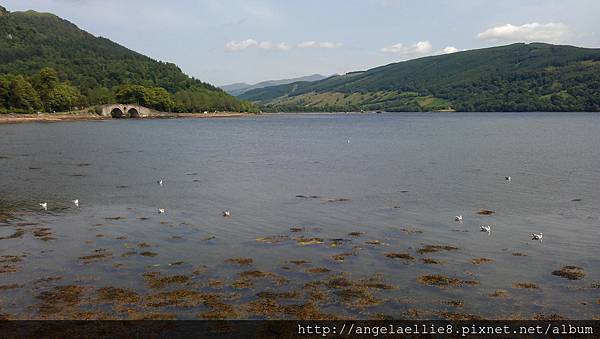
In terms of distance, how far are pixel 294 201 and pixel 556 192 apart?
24140mm

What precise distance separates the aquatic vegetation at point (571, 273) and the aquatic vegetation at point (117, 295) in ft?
59.6

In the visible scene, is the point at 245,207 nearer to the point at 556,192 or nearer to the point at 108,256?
the point at 108,256

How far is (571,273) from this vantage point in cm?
2177

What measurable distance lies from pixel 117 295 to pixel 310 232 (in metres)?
13.2

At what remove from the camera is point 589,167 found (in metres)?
60.6

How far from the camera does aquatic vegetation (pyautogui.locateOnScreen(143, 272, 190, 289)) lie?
2034 cm

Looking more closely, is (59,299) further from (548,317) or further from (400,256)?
(548,317)

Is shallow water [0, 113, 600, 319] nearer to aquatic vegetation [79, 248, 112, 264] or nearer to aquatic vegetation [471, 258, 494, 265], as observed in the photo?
aquatic vegetation [79, 248, 112, 264]

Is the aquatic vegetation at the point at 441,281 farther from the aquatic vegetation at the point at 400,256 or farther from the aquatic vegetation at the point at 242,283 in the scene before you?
the aquatic vegetation at the point at 242,283

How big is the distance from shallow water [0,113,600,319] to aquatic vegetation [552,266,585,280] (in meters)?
0.31

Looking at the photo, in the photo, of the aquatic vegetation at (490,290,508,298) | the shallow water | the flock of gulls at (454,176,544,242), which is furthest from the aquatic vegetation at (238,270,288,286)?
the flock of gulls at (454,176,544,242)

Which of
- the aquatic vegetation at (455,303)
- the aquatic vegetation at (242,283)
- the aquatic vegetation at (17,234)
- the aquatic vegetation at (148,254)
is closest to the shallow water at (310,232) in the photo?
the aquatic vegetation at (17,234)

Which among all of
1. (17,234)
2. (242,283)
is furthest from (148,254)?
(17,234)

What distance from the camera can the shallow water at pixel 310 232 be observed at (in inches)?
746
